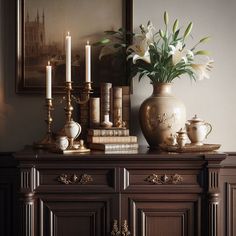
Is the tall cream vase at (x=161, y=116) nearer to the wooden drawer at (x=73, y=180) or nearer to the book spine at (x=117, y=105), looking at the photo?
the book spine at (x=117, y=105)

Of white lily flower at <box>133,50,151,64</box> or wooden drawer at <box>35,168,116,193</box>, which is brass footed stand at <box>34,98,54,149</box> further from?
white lily flower at <box>133,50,151,64</box>

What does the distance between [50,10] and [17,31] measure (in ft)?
0.44

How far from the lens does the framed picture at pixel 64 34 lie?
61.0 inches

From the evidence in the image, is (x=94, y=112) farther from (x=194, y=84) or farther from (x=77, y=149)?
(x=194, y=84)

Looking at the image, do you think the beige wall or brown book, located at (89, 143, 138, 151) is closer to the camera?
brown book, located at (89, 143, 138, 151)

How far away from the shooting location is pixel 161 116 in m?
1.40

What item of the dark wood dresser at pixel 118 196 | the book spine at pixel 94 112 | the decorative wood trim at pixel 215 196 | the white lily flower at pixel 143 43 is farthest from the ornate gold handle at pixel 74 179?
the white lily flower at pixel 143 43

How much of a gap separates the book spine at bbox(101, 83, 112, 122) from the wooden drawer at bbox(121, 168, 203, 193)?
240 millimetres

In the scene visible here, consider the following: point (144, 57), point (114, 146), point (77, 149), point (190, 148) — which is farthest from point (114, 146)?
point (144, 57)

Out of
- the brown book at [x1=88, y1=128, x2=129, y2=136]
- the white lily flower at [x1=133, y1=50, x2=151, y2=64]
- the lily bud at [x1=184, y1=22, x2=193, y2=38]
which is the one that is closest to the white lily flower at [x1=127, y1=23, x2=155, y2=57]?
the white lily flower at [x1=133, y1=50, x2=151, y2=64]

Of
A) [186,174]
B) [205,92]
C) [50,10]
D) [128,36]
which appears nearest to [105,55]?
[128,36]

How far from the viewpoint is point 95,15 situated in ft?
5.11

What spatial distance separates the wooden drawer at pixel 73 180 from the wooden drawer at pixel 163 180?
0.18 ft

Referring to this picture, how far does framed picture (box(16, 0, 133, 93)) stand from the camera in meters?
1.55
